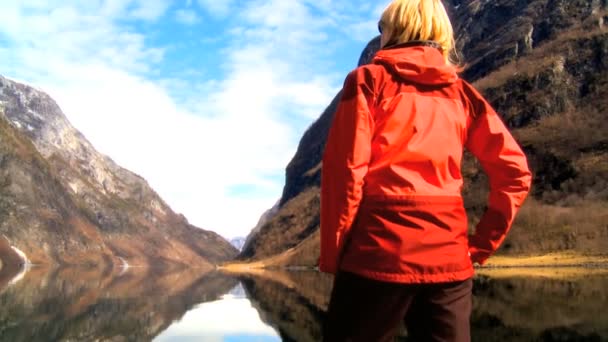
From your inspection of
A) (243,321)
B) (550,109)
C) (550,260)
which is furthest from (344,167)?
(550,109)

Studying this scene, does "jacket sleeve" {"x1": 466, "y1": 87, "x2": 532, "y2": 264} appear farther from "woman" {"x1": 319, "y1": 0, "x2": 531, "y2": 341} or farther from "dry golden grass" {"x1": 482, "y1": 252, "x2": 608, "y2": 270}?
"dry golden grass" {"x1": 482, "y1": 252, "x2": 608, "y2": 270}

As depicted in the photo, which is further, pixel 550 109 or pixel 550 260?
pixel 550 109

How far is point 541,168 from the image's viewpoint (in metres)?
132

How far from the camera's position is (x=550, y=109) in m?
145

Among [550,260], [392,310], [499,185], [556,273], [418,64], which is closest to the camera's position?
[392,310]

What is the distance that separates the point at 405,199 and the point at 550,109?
15119 centimetres

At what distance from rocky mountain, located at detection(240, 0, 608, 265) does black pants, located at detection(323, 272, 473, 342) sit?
3919 inches

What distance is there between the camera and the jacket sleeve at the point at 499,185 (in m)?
4.34

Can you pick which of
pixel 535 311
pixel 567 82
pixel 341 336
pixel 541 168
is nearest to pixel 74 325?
pixel 535 311

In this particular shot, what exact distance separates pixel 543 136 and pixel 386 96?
14228 cm

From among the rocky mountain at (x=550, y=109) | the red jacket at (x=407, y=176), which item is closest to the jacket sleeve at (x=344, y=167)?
the red jacket at (x=407, y=176)

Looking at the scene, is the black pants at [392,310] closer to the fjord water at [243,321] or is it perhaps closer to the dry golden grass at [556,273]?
the fjord water at [243,321]

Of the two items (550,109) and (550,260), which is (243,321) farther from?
(550,109)

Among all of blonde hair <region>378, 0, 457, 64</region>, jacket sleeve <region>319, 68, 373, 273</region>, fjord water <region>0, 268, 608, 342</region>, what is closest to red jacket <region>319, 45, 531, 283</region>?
jacket sleeve <region>319, 68, 373, 273</region>
